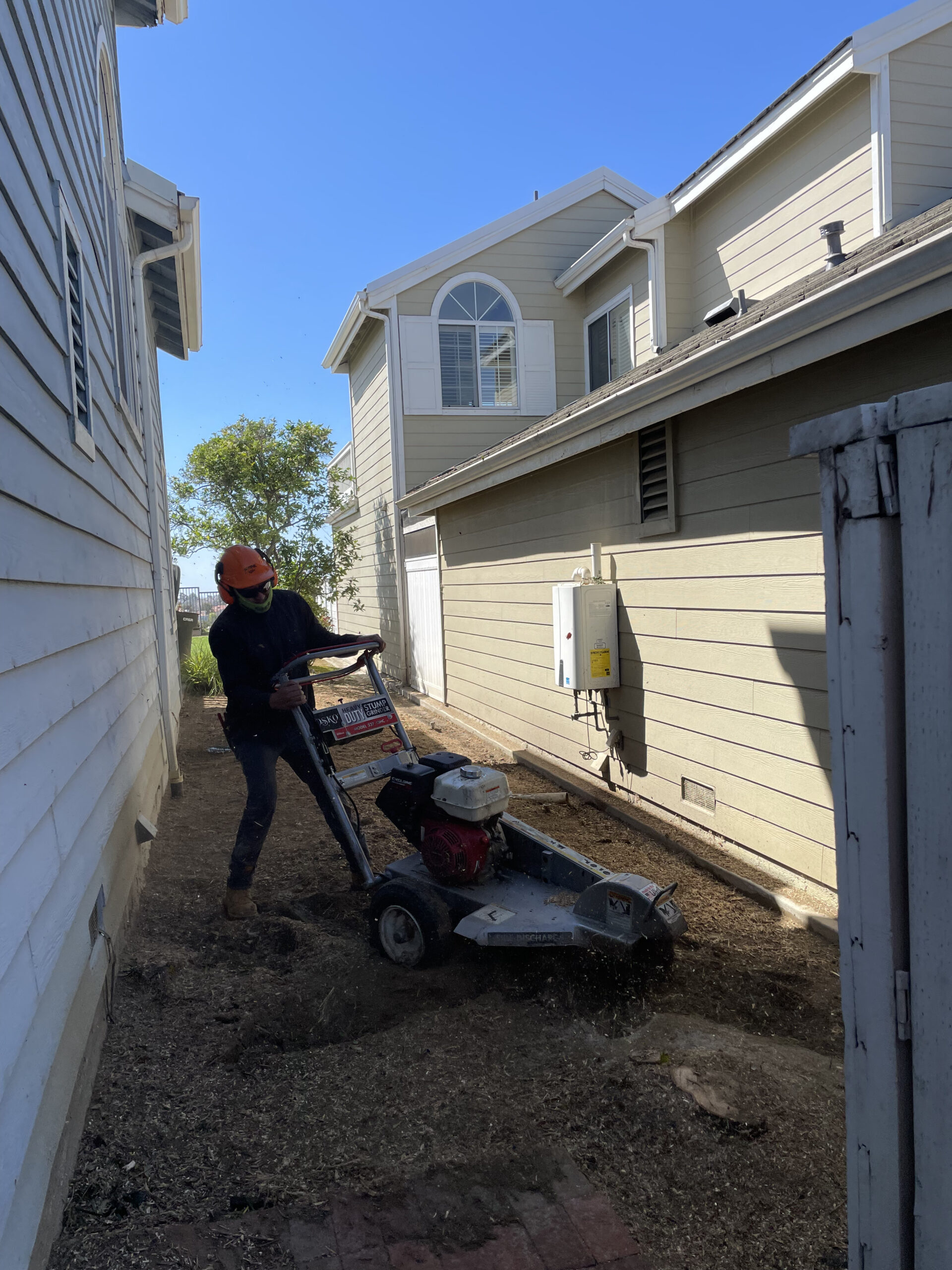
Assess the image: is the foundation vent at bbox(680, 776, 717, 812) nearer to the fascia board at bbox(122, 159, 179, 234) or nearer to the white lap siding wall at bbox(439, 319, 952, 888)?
the white lap siding wall at bbox(439, 319, 952, 888)

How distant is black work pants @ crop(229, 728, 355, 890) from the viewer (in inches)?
166

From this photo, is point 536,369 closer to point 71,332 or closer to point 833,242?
point 833,242

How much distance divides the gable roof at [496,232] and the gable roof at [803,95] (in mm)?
3119

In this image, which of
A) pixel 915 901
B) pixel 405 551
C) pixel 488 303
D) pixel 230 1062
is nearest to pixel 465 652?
pixel 405 551

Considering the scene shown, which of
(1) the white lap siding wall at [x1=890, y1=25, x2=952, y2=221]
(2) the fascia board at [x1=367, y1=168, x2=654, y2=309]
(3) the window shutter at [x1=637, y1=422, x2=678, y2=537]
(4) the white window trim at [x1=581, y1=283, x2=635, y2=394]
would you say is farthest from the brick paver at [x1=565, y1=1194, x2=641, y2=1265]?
(2) the fascia board at [x1=367, y1=168, x2=654, y2=309]

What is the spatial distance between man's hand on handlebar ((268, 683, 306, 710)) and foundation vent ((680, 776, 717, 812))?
277 centimetres

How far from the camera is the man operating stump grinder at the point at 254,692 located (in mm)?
4250

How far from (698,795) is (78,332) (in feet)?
14.4

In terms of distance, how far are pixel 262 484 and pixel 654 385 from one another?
11383 mm

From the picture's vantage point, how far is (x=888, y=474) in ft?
4.44

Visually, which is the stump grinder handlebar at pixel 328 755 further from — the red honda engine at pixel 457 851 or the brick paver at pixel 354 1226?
the brick paver at pixel 354 1226

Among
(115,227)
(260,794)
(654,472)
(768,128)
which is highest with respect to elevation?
(768,128)

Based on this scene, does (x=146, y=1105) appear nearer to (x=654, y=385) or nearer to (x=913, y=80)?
(x=654, y=385)

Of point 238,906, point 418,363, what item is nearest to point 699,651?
point 238,906
